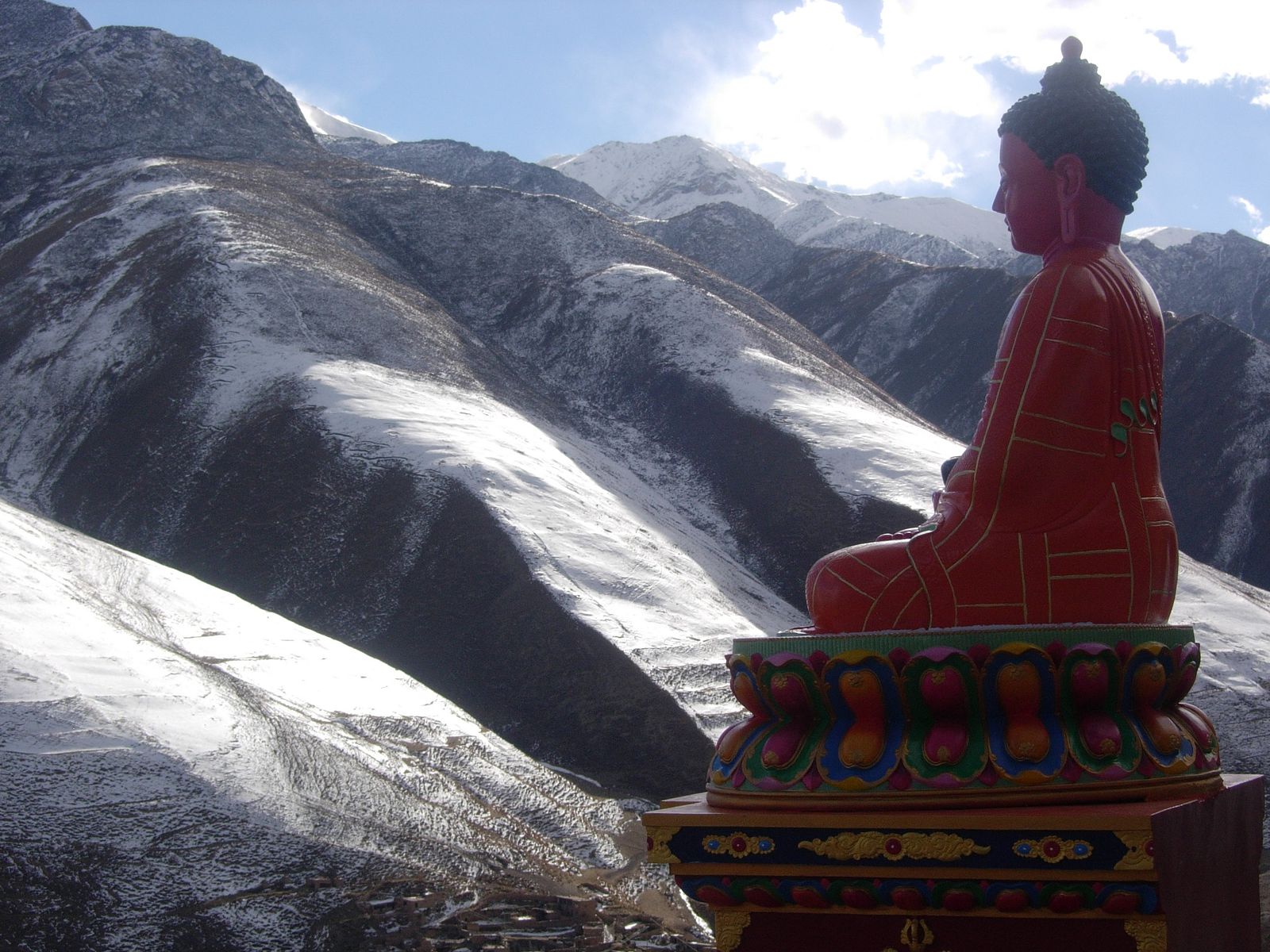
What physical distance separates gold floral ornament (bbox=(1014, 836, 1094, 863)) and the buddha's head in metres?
3.17

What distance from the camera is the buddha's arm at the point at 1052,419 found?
6402 millimetres

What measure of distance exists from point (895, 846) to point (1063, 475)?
6.56 feet

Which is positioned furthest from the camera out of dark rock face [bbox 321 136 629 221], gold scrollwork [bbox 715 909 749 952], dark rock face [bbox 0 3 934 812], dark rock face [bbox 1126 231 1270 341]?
dark rock face [bbox 321 136 629 221]

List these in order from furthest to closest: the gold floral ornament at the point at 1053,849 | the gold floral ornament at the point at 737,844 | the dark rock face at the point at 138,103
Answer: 1. the dark rock face at the point at 138,103
2. the gold floral ornament at the point at 737,844
3. the gold floral ornament at the point at 1053,849

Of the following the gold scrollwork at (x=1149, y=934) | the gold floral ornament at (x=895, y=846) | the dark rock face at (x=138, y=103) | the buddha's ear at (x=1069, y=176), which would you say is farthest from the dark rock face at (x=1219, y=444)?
the gold floral ornament at (x=895, y=846)

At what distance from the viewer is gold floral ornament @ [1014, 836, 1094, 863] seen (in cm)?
548

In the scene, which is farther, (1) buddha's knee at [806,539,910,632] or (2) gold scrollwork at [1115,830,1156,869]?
(1) buddha's knee at [806,539,910,632]

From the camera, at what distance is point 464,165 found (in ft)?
310

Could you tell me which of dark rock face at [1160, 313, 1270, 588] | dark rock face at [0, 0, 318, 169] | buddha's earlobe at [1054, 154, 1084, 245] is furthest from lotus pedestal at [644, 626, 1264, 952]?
dark rock face at [0, 0, 318, 169]

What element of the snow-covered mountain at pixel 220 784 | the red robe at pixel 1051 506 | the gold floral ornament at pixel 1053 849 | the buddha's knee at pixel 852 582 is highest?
the red robe at pixel 1051 506

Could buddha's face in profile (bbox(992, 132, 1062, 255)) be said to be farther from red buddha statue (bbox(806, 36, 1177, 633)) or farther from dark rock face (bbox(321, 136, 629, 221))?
dark rock face (bbox(321, 136, 629, 221))

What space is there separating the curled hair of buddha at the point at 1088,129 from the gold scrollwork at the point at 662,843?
159 inches

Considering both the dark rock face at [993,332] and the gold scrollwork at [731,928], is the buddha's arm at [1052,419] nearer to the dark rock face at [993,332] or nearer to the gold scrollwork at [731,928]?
the gold scrollwork at [731,928]

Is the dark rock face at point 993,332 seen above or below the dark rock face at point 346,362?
above
